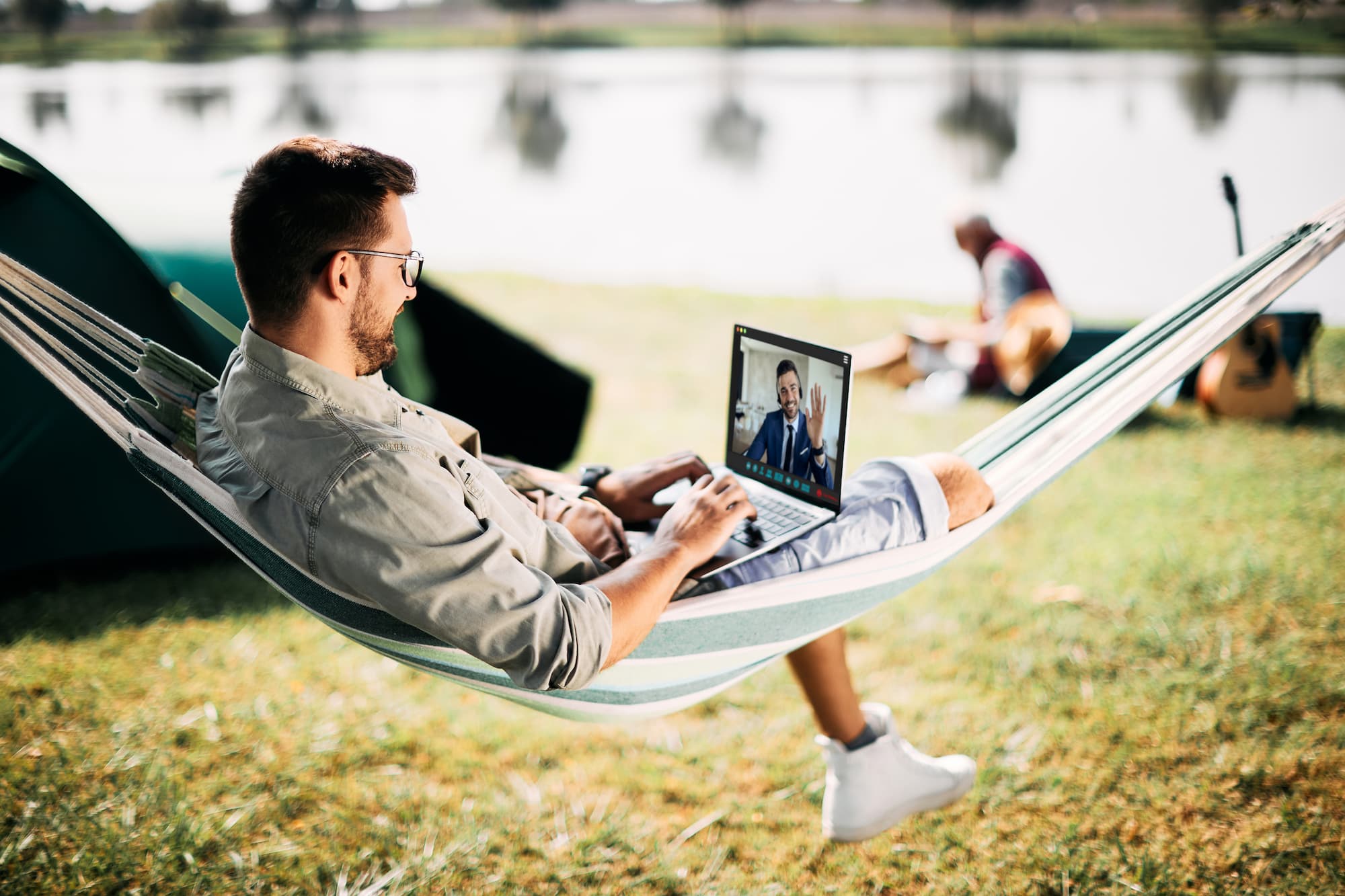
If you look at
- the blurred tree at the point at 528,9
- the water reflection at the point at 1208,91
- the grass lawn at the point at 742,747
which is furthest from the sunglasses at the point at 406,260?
the blurred tree at the point at 528,9

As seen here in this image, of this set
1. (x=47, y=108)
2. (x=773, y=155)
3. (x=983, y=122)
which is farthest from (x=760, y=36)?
(x=47, y=108)

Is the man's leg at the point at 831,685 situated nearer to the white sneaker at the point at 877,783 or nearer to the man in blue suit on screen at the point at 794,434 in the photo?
the white sneaker at the point at 877,783

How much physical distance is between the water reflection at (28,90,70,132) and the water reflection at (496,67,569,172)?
235 inches

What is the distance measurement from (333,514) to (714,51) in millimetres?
28248

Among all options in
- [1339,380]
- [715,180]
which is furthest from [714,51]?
[1339,380]

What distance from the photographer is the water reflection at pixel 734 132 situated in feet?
48.8

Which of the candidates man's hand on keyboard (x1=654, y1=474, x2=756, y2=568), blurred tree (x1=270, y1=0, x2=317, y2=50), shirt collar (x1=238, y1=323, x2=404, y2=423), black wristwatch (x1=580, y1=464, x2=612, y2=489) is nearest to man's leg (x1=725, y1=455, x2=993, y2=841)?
man's hand on keyboard (x1=654, y1=474, x2=756, y2=568)

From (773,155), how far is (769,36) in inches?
592

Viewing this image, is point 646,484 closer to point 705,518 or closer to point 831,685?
point 705,518

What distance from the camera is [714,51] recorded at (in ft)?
90.2

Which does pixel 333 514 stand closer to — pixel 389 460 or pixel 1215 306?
pixel 389 460

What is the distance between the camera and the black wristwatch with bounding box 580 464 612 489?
186 centimetres

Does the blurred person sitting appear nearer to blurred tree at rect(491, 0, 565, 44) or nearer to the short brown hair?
the short brown hair

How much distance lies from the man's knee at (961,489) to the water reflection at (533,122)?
1331cm
